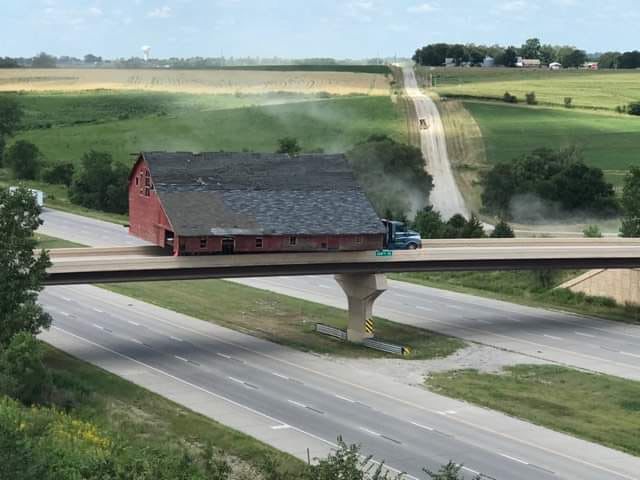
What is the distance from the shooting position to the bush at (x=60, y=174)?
486 feet

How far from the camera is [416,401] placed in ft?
178

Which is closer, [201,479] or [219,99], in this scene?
[201,479]

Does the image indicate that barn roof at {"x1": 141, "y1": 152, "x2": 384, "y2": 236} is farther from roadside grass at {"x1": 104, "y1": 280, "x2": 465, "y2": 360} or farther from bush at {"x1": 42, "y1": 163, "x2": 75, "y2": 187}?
bush at {"x1": 42, "y1": 163, "x2": 75, "y2": 187}

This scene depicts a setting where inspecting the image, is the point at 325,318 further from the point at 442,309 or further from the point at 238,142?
the point at 238,142

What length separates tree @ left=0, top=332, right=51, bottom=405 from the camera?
4994 centimetres

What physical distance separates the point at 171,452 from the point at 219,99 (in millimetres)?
114375

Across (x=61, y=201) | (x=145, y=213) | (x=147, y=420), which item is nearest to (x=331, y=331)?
(x=145, y=213)

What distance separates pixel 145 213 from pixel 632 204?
47714 mm

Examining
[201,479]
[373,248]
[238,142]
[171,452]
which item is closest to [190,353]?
[373,248]

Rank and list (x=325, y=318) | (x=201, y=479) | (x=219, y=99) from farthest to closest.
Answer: (x=219, y=99) → (x=325, y=318) → (x=201, y=479)

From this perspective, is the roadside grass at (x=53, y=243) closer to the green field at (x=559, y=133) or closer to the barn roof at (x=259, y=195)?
the barn roof at (x=259, y=195)

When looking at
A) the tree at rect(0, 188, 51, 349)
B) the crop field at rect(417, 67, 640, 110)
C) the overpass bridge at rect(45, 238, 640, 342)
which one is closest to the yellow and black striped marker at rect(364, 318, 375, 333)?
the overpass bridge at rect(45, 238, 640, 342)

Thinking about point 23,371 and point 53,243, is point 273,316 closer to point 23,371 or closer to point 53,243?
point 23,371

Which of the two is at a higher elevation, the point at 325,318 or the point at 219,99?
the point at 219,99
